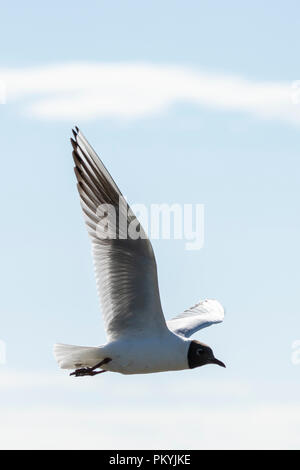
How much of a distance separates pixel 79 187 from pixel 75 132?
69 centimetres

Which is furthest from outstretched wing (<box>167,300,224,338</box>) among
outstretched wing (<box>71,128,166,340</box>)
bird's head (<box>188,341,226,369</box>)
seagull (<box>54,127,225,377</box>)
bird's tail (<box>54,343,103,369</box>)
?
bird's tail (<box>54,343,103,369</box>)

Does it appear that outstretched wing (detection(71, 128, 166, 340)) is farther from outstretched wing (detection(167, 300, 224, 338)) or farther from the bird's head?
outstretched wing (detection(167, 300, 224, 338))

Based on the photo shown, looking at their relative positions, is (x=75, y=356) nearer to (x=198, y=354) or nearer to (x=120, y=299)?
(x=120, y=299)

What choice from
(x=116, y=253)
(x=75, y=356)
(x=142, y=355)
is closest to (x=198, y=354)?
(x=142, y=355)

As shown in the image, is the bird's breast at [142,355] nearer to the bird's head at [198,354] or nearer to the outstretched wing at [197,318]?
the bird's head at [198,354]

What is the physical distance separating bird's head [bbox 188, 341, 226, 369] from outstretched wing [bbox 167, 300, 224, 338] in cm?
114

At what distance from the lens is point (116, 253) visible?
45.8 feet

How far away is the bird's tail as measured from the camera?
1423cm

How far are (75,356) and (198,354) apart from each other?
5.21 ft

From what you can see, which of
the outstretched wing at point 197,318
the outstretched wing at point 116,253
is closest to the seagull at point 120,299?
the outstretched wing at point 116,253

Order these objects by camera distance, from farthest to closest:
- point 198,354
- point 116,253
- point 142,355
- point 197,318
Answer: point 197,318 < point 198,354 < point 142,355 < point 116,253

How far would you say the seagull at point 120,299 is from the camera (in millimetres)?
13844

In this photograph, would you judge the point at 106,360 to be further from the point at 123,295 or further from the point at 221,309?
the point at 221,309

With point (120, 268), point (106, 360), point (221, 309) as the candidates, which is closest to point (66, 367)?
point (106, 360)
